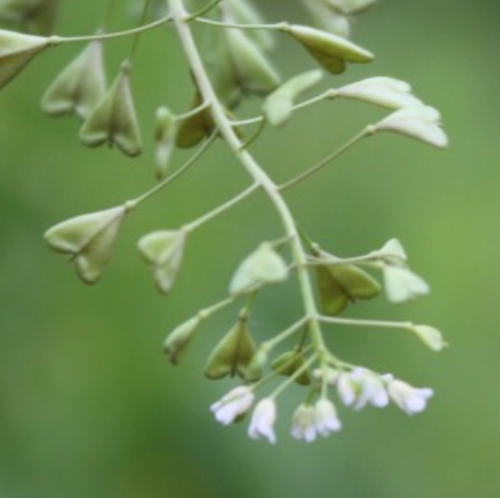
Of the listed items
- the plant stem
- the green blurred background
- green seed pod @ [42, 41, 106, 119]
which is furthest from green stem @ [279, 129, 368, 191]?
the green blurred background

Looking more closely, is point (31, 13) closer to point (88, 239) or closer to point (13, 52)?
point (13, 52)

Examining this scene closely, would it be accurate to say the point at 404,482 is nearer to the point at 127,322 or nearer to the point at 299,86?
the point at 127,322

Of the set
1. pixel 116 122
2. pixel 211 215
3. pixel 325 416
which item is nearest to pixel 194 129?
pixel 116 122

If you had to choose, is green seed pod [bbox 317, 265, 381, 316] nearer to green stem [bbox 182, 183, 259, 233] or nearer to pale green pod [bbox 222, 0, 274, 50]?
green stem [bbox 182, 183, 259, 233]

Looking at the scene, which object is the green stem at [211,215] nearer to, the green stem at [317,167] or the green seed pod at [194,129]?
the green stem at [317,167]

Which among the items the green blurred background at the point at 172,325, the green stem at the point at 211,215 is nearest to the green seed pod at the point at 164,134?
the green stem at the point at 211,215
